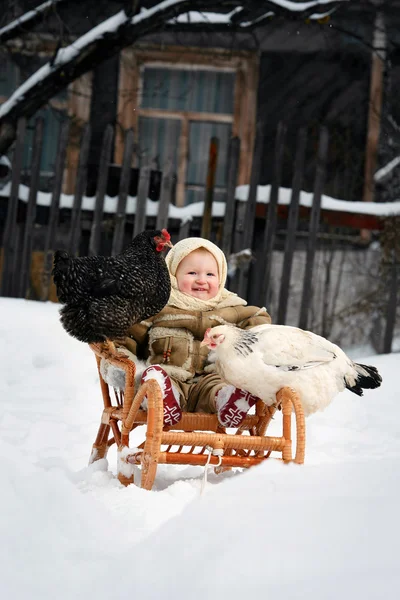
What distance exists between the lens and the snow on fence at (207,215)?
252 inches

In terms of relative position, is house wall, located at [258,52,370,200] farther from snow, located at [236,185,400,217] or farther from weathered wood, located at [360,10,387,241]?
snow, located at [236,185,400,217]

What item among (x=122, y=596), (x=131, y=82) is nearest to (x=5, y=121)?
(x=131, y=82)

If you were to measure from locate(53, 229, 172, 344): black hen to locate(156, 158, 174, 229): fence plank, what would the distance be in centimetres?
323

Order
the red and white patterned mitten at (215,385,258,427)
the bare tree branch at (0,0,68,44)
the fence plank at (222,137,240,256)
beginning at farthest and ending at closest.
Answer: the bare tree branch at (0,0,68,44) → the fence plank at (222,137,240,256) → the red and white patterned mitten at (215,385,258,427)

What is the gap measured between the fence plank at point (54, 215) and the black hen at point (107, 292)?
3225 mm

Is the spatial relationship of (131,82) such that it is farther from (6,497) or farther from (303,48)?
(6,497)

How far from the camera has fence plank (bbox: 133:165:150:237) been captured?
6.46 meters

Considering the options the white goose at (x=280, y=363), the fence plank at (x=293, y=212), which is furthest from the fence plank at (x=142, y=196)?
the white goose at (x=280, y=363)

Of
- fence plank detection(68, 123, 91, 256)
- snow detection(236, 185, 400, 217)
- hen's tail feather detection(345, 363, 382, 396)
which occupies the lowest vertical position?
hen's tail feather detection(345, 363, 382, 396)

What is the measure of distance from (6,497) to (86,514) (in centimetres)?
22

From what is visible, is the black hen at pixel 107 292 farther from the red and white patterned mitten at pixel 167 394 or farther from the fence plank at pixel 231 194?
the fence plank at pixel 231 194

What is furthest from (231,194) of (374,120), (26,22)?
(374,120)

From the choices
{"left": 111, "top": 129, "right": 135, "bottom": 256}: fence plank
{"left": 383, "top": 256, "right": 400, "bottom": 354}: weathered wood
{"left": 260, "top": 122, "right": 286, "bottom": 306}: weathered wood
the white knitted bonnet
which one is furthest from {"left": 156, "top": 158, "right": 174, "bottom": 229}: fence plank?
the white knitted bonnet

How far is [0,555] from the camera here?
1.85 metres
